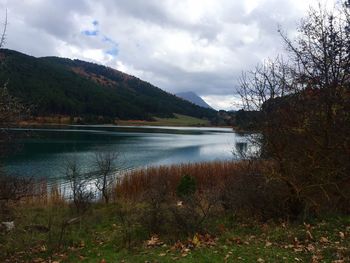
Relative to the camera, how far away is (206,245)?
8.67 m

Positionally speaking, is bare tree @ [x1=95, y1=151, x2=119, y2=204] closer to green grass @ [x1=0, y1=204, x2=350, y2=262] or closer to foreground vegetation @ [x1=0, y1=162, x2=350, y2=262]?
foreground vegetation @ [x1=0, y1=162, x2=350, y2=262]

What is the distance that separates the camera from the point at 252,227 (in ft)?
36.1

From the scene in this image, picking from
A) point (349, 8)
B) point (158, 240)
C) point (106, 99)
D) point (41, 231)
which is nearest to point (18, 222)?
point (41, 231)

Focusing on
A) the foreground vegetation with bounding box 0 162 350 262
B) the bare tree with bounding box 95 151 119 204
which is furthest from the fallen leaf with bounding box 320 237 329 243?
the bare tree with bounding box 95 151 119 204

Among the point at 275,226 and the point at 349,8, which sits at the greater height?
the point at 349,8

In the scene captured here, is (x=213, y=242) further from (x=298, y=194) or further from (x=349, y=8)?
(x=349, y=8)

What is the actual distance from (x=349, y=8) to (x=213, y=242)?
8.02 m

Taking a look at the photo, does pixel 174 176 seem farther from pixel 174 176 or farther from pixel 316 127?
pixel 316 127

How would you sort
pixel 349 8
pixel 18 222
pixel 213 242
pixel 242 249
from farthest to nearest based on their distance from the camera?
pixel 18 222 → pixel 349 8 → pixel 213 242 → pixel 242 249

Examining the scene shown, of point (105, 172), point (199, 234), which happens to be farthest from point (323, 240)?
point (105, 172)

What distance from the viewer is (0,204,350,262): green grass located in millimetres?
7613

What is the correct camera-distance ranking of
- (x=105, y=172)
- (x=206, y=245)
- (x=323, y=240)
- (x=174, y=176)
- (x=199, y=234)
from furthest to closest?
(x=174, y=176) → (x=105, y=172) → (x=199, y=234) → (x=206, y=245) → (x=323, y=240)

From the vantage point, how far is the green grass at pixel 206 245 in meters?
7.61

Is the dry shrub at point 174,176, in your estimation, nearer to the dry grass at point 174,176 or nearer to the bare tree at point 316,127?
the dry grass at point 174,176
